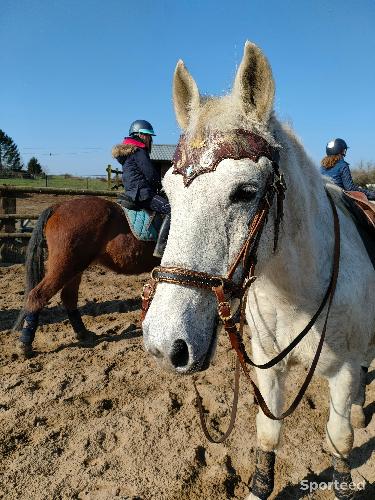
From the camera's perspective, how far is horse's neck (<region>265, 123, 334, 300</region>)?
1.91 meters

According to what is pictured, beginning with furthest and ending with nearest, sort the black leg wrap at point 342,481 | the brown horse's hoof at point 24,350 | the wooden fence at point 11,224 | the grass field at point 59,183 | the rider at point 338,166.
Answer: the grass field at point 59,183, the wooden fence at point 11,224, the rider at point 338,166, the brown horse's hoof at point 24,350, the black leg wrap at point 342,481

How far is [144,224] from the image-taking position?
5.15m

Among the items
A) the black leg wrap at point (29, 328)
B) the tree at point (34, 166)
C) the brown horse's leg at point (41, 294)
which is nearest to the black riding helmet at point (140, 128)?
the brown horse's leg at point (41, 294)

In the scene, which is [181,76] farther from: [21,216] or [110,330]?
[21,216]

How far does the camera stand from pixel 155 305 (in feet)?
4.67

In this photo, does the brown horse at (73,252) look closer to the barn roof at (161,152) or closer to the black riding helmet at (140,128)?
the black riding helmet at (140,128)

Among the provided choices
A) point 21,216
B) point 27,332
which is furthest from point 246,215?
point 21,216

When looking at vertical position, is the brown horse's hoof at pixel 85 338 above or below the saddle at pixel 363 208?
below

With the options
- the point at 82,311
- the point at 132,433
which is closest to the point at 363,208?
the point at 132,433

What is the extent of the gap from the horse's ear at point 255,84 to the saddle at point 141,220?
3.47 metres

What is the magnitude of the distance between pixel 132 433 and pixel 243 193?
8.30 feet

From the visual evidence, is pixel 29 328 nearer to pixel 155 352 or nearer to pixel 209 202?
pixel 155 352

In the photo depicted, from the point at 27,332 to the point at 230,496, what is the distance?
307cm

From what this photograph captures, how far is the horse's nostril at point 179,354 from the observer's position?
135cm
